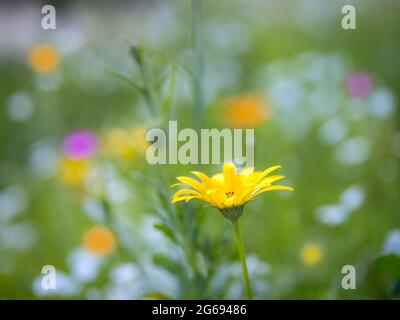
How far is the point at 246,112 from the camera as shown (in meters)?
1.32

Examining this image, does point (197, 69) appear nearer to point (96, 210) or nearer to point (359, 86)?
point (96, 210)

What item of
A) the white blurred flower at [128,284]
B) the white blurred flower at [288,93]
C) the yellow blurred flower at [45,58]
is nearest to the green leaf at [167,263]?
the white blurred flower at [128,284]

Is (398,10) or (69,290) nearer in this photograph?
(69,290)

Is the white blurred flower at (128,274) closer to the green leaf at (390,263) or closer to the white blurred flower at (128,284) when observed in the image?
the white blurred flower at (128,284)

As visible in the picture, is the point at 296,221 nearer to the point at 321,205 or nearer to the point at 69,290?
the point at 321,205

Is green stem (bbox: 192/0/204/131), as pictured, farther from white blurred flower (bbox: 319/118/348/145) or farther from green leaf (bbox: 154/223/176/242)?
white blurred flower (bbox: 319/118/348/145)

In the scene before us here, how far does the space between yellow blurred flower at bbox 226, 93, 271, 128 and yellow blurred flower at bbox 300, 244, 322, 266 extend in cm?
34

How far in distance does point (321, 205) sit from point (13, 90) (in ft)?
2.76

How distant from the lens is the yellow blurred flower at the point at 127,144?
1068mm

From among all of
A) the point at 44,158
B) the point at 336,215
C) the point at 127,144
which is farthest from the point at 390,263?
the point at 44,158

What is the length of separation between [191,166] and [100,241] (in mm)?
279

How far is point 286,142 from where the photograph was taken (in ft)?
4.43

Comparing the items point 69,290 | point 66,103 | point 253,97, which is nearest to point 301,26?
point 253,97
